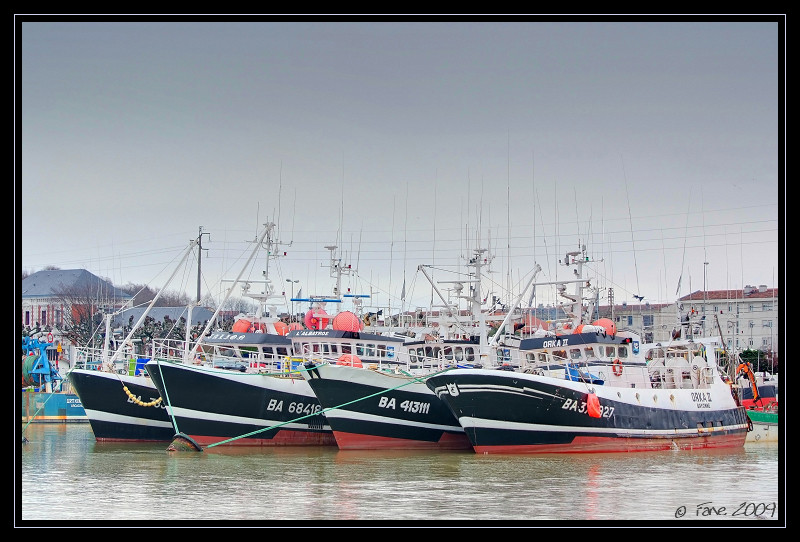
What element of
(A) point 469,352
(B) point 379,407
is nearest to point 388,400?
(B) point 379,407

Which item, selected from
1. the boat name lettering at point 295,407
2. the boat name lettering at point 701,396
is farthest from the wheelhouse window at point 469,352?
the boat name lettering at point 701,396

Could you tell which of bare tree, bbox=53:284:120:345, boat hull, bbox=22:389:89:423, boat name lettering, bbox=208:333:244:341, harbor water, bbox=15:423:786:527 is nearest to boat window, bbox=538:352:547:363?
harbor water, bbox=15:423:786:527

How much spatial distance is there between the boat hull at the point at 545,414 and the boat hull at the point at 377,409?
256 cm

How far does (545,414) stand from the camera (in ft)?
112

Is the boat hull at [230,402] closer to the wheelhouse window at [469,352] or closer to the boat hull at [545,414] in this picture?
the boat hull at [545,414]

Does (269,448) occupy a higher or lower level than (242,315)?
lower

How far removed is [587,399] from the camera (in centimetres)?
3459

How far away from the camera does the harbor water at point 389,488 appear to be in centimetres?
2203

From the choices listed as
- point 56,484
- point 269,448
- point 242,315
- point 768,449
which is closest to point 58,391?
point 242,315

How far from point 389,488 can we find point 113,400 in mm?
19503

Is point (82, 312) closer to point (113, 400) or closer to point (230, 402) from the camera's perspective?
point (113, 400)

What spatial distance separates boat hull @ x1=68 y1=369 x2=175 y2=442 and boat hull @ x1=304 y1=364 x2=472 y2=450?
8624mm
